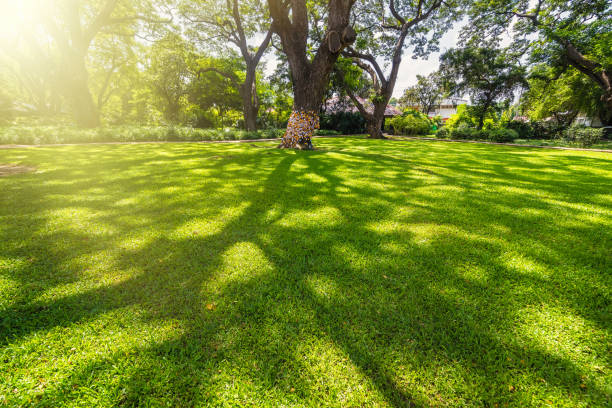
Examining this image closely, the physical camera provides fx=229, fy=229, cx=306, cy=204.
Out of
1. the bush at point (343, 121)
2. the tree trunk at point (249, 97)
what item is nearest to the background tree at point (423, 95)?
the bush at point (343, 121)

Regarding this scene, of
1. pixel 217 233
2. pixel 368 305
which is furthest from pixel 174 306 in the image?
pixel 368 305

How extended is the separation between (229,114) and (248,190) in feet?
114

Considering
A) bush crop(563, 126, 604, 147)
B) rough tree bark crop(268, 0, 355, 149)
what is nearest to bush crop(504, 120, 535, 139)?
bush crop(563, 126, 604, 147)

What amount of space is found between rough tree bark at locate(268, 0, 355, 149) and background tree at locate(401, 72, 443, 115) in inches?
1896

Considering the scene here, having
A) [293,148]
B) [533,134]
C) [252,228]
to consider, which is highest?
[533,134]

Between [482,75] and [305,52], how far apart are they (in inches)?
971

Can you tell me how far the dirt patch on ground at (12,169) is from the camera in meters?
4.71

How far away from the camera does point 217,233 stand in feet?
9.08

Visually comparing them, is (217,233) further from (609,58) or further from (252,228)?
(609,58)

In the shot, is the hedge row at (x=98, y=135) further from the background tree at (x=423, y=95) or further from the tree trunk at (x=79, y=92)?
the background tree at (x=423, y=95)

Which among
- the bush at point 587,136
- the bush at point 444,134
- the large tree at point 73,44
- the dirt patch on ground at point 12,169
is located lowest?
the dirt patch on ground at point 12,169

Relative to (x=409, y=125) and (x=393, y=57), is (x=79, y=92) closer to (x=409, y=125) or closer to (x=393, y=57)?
(x=393, y=57)

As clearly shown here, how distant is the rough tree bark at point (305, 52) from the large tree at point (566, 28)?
17713 mm

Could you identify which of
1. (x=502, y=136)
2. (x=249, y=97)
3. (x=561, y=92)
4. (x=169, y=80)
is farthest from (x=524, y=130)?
(x=169, y=80)
